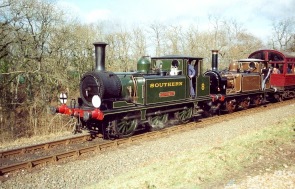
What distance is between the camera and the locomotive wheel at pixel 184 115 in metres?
12.2

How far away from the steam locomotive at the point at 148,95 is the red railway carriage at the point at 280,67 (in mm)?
4341

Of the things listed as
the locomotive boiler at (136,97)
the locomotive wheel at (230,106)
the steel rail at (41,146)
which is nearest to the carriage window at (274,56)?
the locomotive wheel at (230,106)

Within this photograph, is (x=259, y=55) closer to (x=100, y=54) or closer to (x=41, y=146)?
(x=100, y=54)

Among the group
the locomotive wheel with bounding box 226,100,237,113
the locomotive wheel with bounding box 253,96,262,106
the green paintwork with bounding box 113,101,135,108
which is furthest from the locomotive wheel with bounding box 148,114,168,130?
the locomotive wheel with bounding box 253,96,262,106

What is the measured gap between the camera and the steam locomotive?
30.8 ft

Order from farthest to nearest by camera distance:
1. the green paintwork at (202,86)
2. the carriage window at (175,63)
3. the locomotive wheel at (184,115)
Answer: the green paintwork at (202,86), the locomotive wheel at (184,115), the carriage window at (175,63)

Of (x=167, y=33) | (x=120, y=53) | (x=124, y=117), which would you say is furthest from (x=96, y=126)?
(x=167, y=33)

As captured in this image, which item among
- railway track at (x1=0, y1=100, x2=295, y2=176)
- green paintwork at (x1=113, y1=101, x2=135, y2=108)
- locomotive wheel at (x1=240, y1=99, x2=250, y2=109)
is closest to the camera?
railway track at (x1=0, y1=100, x2=295, y2=176)

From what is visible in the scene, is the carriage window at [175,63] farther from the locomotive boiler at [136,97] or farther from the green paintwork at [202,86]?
the green paintwork at [202,86]

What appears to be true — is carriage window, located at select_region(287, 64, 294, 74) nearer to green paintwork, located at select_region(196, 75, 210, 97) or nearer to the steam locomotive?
the steam locomotive

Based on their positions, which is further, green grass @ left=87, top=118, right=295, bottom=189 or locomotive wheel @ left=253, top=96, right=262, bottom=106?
locomotive wheel @ left=253, top=96, right=262, bottom=106

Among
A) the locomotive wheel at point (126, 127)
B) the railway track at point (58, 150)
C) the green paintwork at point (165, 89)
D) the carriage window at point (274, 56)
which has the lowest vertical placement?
the railway track at point (58, 150)

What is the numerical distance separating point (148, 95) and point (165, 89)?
0.93m

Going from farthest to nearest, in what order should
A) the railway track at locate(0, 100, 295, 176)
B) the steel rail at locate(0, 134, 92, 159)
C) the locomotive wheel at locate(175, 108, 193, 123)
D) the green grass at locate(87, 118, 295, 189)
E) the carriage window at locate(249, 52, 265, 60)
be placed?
the carriage window at locate(249, 52, 265, 60) → the locomotive wheel at locate(175, 108, 193, 123) → the steel rail at locate(0, 134, 92, 159) → the railway track at locate(0, 100, 295, 176) → the green grass at locate(87, 118, 295, 189)
